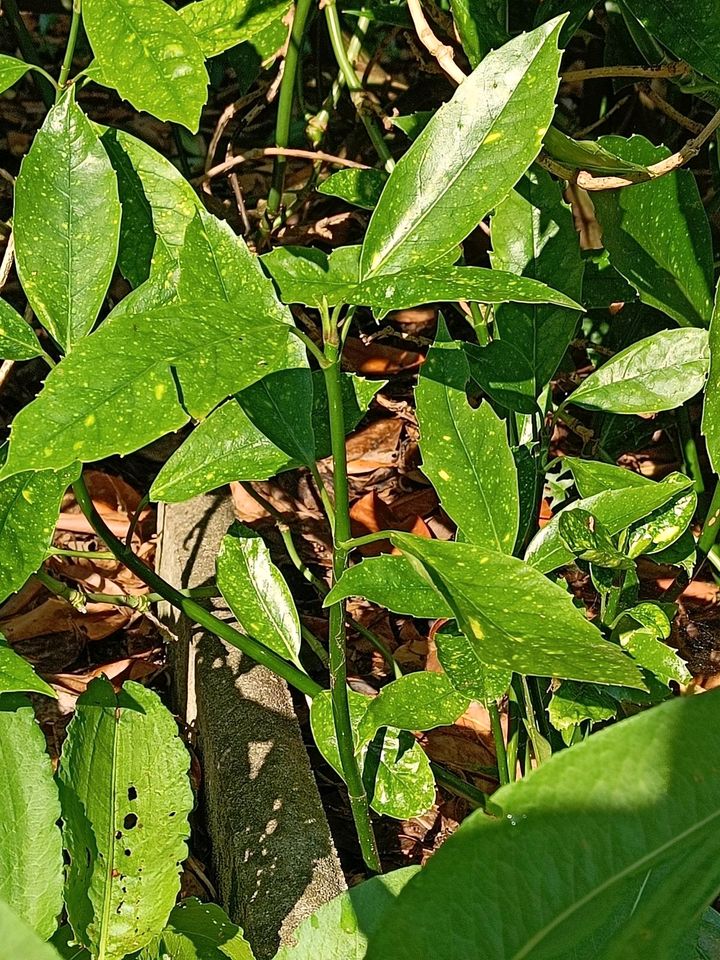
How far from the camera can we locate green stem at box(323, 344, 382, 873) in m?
0.60

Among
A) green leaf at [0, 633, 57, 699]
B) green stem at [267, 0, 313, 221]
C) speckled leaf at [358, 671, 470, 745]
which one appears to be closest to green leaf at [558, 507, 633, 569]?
speckled leaf at [358, 671, 470, 745]

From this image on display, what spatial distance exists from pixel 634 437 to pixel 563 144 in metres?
0.59

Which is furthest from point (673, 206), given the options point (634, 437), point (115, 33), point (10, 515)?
point (10, 515)

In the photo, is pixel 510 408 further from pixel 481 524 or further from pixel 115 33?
pixel 115 33

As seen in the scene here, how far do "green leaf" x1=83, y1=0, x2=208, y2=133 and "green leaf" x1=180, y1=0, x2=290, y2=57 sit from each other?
116 millimetres

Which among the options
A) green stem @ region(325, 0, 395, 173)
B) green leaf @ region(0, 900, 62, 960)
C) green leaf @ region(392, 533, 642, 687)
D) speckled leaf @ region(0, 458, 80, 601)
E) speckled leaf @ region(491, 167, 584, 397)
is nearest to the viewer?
green leaf @ region(0, 900, 62, 960)

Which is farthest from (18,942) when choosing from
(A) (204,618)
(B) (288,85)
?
(B) (288,85)

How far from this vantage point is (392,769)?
0.87 meters

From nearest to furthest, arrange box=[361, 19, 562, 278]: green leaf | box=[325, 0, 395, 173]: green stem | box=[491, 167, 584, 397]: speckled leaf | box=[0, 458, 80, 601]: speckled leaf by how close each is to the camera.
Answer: box=[361, 19, 562, 278]: green leaf → box=[0, 458, 80, 601]: speckled leaf → box=[491, 167, 584, 397]: speckled leaf → box=[325, 0, 395, 173]: green stem

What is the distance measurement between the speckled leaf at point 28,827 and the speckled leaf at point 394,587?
0.25m

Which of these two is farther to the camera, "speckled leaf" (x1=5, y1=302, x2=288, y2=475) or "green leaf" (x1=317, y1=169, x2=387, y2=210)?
"green leaf" (x1=317, y1=169, x2=387, y2=210)

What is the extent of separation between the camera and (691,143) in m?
0.79

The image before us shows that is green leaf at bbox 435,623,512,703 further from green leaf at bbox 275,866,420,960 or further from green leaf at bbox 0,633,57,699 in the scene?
green leaf at bbox 0,633,57,699

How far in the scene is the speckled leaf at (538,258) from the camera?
3.17ft
